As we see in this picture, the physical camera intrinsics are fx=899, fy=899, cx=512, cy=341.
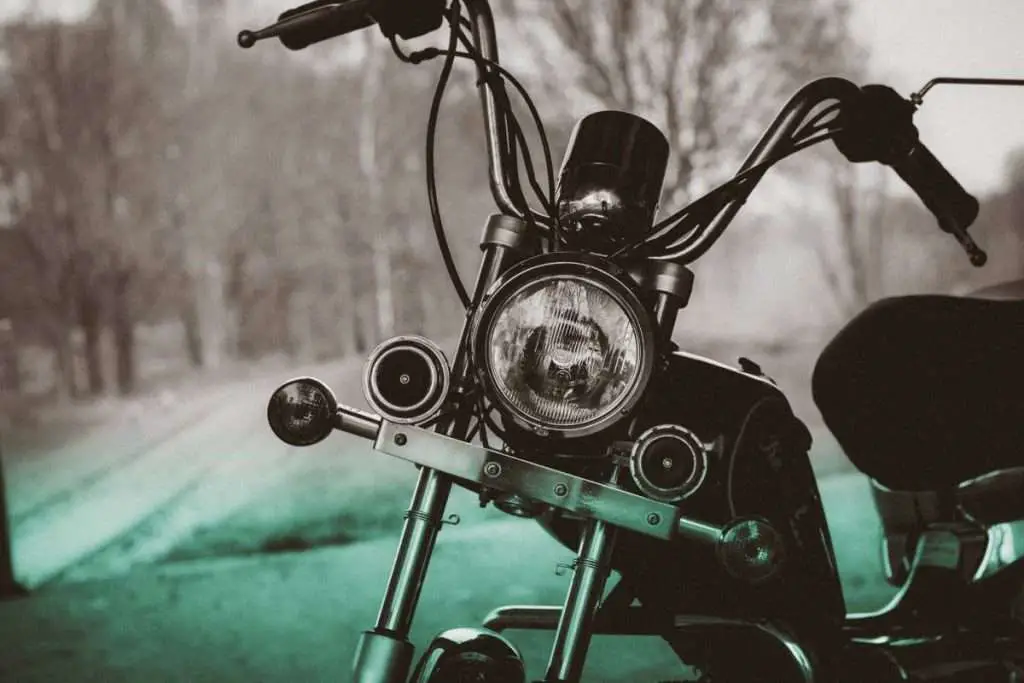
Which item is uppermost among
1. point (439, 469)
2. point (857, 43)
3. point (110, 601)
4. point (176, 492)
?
point (857, 43)

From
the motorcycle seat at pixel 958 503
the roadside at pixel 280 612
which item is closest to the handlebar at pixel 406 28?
the motorcycle seat at pixel 958 503

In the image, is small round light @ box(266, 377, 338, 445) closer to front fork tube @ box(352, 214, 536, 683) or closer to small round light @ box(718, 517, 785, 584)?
front fork tube @ box(352, 214, 536, 683)

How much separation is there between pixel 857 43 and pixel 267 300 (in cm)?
316

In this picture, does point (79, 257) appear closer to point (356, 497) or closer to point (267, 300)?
point (267, 300)

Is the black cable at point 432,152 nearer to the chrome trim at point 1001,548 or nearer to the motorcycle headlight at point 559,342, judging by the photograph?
the motorcycle headlight at point 559,342

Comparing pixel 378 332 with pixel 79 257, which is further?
pixel 378 332

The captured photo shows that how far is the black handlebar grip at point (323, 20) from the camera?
1023 millimetres

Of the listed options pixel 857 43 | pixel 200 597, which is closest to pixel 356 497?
pixel 200 597

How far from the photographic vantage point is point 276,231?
11.9 ft

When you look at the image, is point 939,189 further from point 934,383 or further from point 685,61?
point 685,61

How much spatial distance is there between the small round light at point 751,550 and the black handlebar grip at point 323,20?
0.69m

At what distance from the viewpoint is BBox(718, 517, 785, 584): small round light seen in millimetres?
904

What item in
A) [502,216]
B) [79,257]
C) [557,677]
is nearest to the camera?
[557,677]

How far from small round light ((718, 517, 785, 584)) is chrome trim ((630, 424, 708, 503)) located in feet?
0.28
